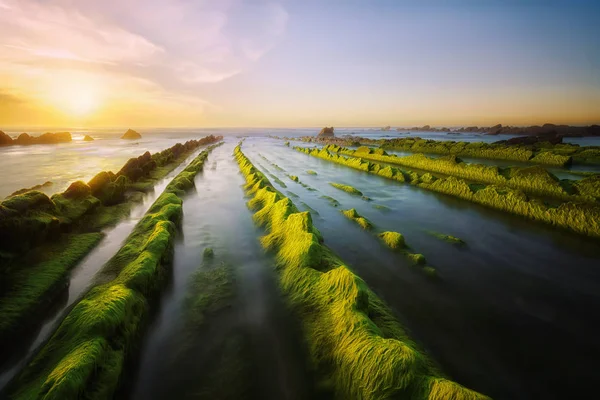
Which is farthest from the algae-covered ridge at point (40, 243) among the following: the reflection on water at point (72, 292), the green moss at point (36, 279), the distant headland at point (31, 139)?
the distant headland at point (31, 139)

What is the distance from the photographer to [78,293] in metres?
6.22

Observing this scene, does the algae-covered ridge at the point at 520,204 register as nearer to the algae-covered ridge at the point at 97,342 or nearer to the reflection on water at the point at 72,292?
the algae-covered ridge at the point at 97,342

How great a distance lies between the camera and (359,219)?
10.7m

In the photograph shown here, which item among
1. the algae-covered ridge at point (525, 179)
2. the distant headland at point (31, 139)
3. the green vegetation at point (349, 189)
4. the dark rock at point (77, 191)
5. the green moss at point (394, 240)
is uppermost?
the distant headland at point (31, 139)

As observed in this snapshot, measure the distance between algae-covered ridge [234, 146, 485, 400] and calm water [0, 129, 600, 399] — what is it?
360 millimetres

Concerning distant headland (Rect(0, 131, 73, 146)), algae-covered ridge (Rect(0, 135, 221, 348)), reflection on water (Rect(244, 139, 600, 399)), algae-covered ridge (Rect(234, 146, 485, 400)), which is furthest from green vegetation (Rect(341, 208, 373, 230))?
distant headland (Rect(0, 131, 73, 146))

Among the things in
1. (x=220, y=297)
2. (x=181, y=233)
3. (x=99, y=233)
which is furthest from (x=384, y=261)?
(x=99, y=233)

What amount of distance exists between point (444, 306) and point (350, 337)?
8.95 ft

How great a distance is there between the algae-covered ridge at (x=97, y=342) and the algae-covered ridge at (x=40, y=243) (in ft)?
3.86

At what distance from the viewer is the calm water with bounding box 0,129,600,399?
3997 millimetres

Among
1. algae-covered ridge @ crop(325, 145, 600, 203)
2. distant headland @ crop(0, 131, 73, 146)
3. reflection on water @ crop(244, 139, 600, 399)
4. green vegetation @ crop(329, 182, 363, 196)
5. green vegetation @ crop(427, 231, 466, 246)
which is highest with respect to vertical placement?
distant headland @ crop(0, 131, 73, 146)

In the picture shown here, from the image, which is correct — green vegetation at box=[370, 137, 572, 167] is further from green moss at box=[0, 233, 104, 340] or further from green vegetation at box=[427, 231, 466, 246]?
green moss at box=[0, 233, 104, 340]

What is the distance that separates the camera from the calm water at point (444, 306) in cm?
400

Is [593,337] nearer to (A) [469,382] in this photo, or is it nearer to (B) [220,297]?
(A) [469,382]
